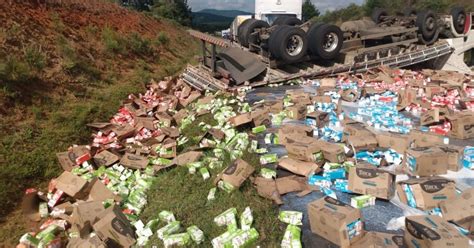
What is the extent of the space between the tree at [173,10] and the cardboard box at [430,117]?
32312mm

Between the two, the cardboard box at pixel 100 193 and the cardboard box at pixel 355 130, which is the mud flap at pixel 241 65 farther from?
the cardboard box at pixel 100 193

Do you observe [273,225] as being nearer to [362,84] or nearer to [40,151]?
[40,151]

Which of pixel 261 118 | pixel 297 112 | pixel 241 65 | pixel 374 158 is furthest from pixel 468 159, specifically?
pixel 241 65

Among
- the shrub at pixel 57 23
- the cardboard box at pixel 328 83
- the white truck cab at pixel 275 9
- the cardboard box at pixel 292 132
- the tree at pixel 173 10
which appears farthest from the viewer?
the tree at pixel 173 10

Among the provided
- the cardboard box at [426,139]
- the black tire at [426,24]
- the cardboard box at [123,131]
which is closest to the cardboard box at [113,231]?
the cardboard box at [123,131]

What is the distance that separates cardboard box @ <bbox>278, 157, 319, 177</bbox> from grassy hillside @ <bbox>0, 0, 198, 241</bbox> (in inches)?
139

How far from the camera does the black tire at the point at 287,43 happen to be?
9359mm

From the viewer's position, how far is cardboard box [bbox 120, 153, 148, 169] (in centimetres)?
549

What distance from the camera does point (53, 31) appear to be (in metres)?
11.1

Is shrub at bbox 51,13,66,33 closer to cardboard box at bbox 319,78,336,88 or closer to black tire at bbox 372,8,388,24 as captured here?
cardboard box at bbox 319,78,336,88

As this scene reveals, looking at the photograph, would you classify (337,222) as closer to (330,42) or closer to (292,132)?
(292,132)

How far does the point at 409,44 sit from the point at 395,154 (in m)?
8.06

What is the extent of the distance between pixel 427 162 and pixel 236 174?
89.5 inches

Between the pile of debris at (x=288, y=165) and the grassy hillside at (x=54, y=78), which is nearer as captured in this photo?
the pile of debris at (x=288, y=165)
